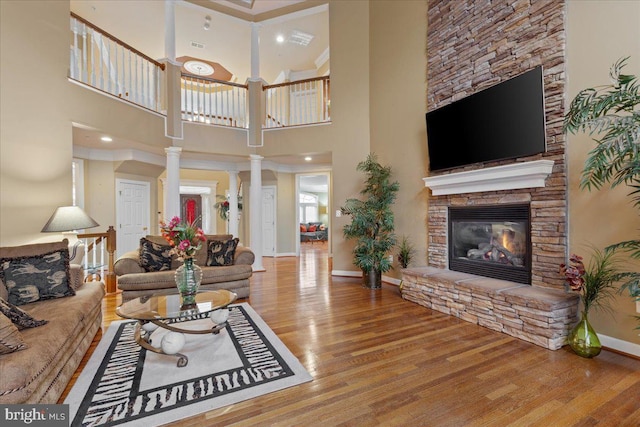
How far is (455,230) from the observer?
→ 3984mm

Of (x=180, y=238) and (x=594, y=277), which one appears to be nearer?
(x=594, y=277)

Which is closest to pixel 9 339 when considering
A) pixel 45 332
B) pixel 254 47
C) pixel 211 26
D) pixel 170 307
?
pixel 45 332

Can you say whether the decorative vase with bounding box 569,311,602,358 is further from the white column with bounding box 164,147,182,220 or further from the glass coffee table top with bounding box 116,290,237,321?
the white column with bounding box 164,147,182,220

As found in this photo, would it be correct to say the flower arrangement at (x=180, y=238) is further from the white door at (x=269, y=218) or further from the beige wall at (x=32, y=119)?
the white door at (x=269, y=218)

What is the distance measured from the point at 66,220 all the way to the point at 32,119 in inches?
50.8

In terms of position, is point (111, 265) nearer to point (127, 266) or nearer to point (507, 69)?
point (127, 266)

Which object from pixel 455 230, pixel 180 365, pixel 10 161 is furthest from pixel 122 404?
pixel 455 230

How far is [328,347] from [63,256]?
2699 mm

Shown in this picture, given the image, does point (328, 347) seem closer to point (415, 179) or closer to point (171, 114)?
point (415, 179)

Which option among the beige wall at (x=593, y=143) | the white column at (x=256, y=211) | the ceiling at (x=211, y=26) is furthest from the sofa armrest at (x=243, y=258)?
the beige wall at (x=593, y=143)

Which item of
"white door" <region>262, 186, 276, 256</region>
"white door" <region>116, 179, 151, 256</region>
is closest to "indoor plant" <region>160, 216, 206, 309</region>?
"white door" <region>116, 179, 151, 256</region>

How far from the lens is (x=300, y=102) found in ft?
20.4

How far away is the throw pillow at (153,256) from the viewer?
4.02 meters

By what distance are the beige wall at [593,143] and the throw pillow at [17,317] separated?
4461mm
